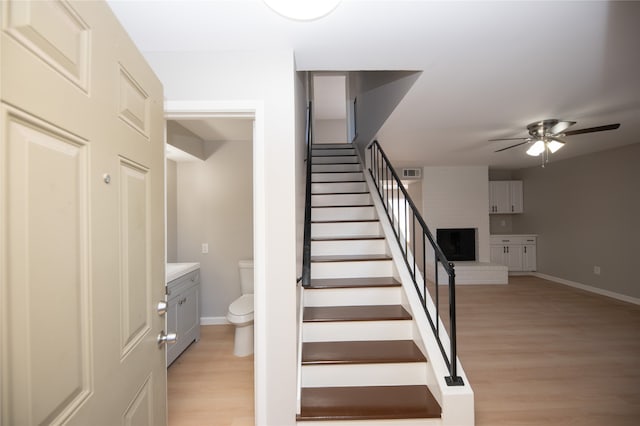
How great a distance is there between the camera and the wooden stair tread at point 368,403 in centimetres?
167

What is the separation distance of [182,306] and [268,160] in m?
2.10

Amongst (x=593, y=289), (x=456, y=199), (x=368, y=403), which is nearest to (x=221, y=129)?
(x=368, y=403)

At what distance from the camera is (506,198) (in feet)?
21.8

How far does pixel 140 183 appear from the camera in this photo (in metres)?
1.09

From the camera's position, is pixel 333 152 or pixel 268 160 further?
pixel 333 152

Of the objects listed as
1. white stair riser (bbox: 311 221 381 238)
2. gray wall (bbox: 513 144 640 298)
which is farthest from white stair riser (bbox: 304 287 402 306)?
gray wall (bbox: 513 144 640 298)

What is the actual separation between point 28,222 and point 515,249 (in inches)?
303

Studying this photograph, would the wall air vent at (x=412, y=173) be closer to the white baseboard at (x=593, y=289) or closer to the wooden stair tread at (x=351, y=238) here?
the wooden stair tread at (x=351, y=238)

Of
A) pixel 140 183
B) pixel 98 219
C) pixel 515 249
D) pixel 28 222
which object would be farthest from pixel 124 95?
pixel 515 249

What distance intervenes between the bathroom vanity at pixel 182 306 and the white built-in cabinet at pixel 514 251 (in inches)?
241

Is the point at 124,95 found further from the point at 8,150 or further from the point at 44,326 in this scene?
the point at 44,326

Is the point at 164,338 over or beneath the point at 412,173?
beneath

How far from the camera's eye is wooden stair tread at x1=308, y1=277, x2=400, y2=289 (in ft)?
8.08

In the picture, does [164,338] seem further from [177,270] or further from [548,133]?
[548,133]
